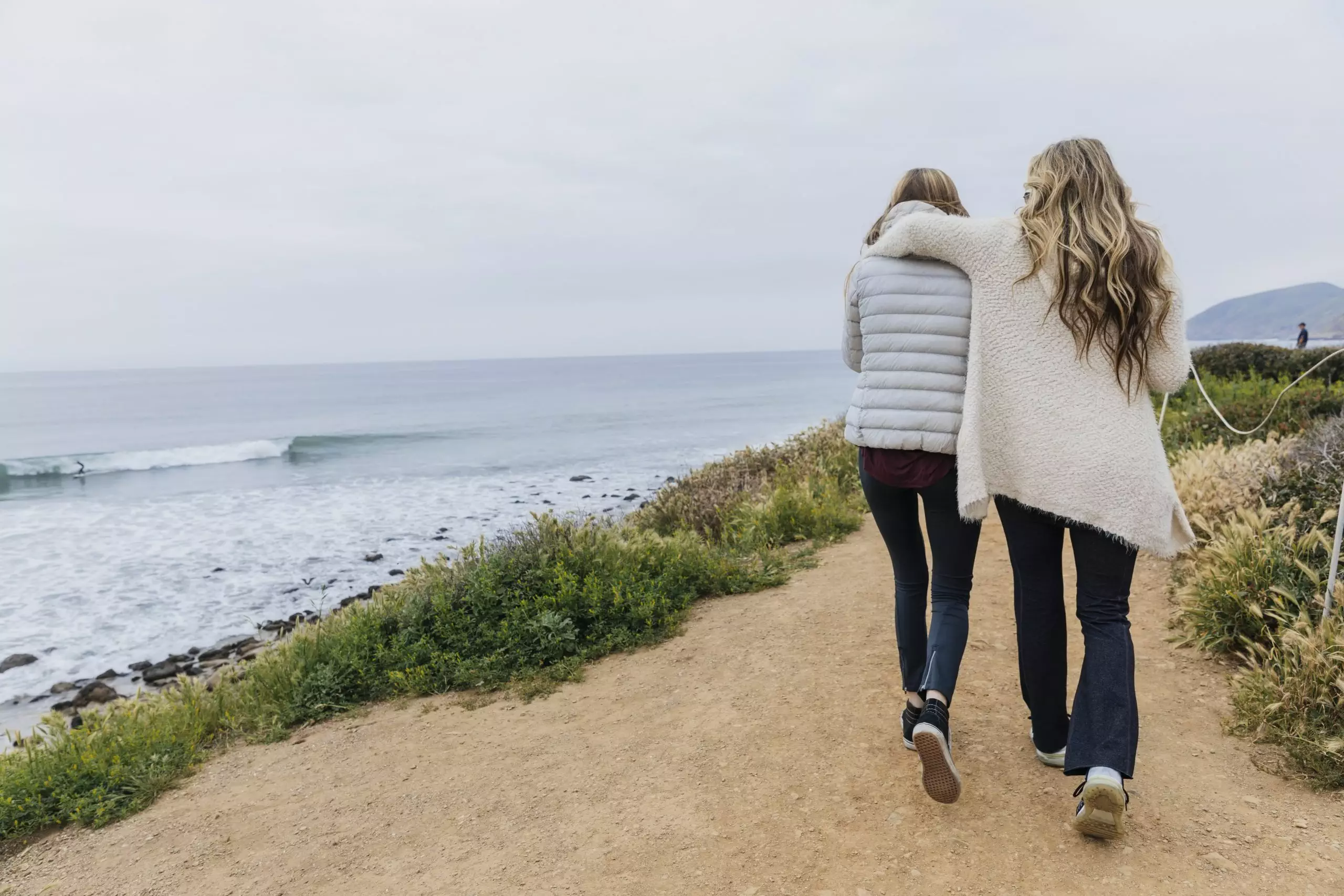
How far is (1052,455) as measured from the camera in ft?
8.39

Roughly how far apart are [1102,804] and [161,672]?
8.69 meters

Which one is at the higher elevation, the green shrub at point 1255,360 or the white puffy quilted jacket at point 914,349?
the white puffy quilted jacket at point 914,349

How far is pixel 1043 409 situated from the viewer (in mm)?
2586

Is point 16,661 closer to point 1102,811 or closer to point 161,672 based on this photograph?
point 161,672

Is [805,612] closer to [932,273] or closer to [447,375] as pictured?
[932,273]

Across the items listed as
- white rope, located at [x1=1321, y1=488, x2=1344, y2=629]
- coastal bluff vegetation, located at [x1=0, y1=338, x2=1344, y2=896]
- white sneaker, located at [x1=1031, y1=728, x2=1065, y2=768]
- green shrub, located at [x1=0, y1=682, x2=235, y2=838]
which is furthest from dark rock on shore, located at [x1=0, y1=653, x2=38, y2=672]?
white rope, located at [x1=1321, y1=488, x2=1344, y2=629]

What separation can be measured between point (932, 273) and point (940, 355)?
0.92 ft

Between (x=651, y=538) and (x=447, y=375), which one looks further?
(x=447, y=375)

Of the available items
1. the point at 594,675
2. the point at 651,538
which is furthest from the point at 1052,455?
the point at 651,538

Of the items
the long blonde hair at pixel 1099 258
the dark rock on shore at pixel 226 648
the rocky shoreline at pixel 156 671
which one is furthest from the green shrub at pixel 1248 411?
the dark rock on shore at pixel 226 648

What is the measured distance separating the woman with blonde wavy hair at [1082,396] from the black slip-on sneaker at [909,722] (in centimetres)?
71

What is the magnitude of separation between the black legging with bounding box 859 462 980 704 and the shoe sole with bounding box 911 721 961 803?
174mm

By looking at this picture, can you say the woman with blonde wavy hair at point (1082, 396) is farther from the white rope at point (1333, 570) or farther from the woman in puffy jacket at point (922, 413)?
the white rope at point (1333, 570)

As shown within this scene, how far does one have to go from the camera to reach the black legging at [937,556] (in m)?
2.92
